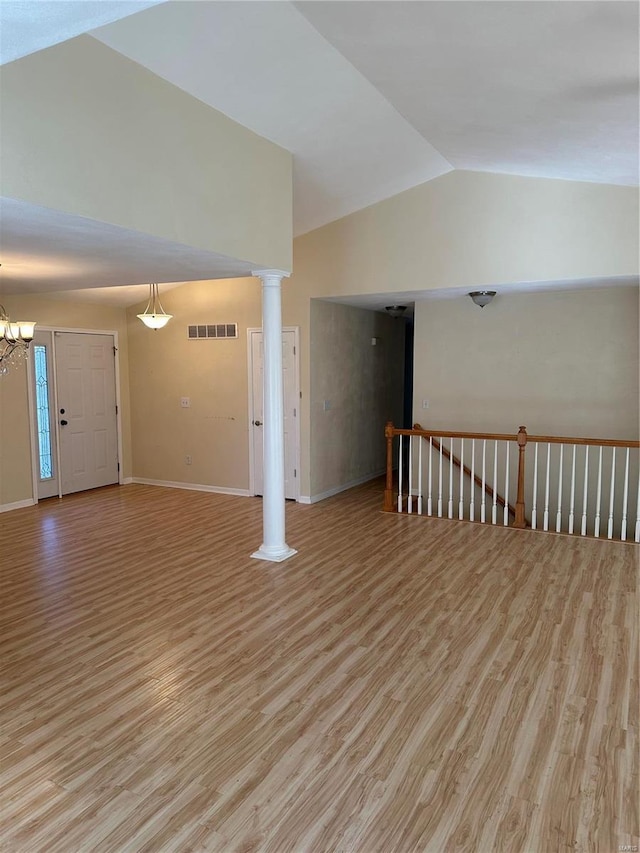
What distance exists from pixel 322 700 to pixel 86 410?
5.89 m

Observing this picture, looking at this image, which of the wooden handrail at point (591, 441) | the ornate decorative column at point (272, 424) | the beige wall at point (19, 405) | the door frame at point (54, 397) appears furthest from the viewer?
the door frame at point (54, 397)

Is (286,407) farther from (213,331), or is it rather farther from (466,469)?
(466,469)

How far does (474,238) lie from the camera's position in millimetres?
5754

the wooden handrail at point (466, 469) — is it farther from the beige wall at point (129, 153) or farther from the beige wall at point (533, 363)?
the beige wall at point (129, 153)

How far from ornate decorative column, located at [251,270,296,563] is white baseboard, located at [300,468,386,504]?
Answer: 185 centimetres

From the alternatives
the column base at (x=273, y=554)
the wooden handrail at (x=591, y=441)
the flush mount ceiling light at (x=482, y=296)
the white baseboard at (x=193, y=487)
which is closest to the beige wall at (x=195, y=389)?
the white baseboard at (x=193, y=487)

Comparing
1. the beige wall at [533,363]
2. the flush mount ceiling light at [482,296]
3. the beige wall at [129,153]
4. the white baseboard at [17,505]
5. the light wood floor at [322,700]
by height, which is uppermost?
the beige wall at [129,153]

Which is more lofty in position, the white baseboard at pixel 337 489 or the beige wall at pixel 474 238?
the beige wall at pixel 474 238

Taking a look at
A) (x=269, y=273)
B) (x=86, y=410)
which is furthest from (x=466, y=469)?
(x=86, y=410)

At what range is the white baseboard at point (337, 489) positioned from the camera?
22.9ft

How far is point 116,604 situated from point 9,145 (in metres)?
2.90

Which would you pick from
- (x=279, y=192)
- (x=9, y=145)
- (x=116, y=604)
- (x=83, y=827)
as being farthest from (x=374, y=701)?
(x=279, y=192)

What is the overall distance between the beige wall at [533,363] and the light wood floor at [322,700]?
5.79 ft

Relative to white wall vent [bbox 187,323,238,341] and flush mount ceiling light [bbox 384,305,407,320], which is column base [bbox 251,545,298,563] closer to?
white wall vent [bbox 187,323,238,341]
